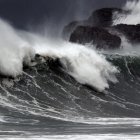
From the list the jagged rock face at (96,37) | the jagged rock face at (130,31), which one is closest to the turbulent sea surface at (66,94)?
the jagged rock face at (96,37)

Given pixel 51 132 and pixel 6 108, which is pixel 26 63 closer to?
pixel 6 108

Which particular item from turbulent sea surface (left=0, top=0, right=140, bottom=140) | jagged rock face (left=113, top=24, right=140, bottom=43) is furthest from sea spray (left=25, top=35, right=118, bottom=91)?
jagged rock face (left=113, top=24, right=140, bottom=43)

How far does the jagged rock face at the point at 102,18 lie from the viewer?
11278 cm

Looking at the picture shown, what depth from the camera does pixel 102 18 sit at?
12050cm

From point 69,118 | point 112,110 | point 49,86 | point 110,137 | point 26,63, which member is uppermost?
point 26,63

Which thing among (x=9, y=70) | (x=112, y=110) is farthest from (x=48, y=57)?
(x=112, y=110)

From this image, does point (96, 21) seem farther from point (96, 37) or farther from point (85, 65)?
point (85, 65)

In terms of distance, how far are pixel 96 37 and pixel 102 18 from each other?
2709cm

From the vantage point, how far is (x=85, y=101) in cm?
4406

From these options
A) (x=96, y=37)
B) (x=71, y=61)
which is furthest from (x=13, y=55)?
(x=96, y=37)

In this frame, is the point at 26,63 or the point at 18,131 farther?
the point at 26,63

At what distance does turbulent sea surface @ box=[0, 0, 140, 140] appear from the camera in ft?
109

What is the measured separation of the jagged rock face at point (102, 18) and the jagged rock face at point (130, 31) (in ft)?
16.8

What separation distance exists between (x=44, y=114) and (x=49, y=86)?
772cm
